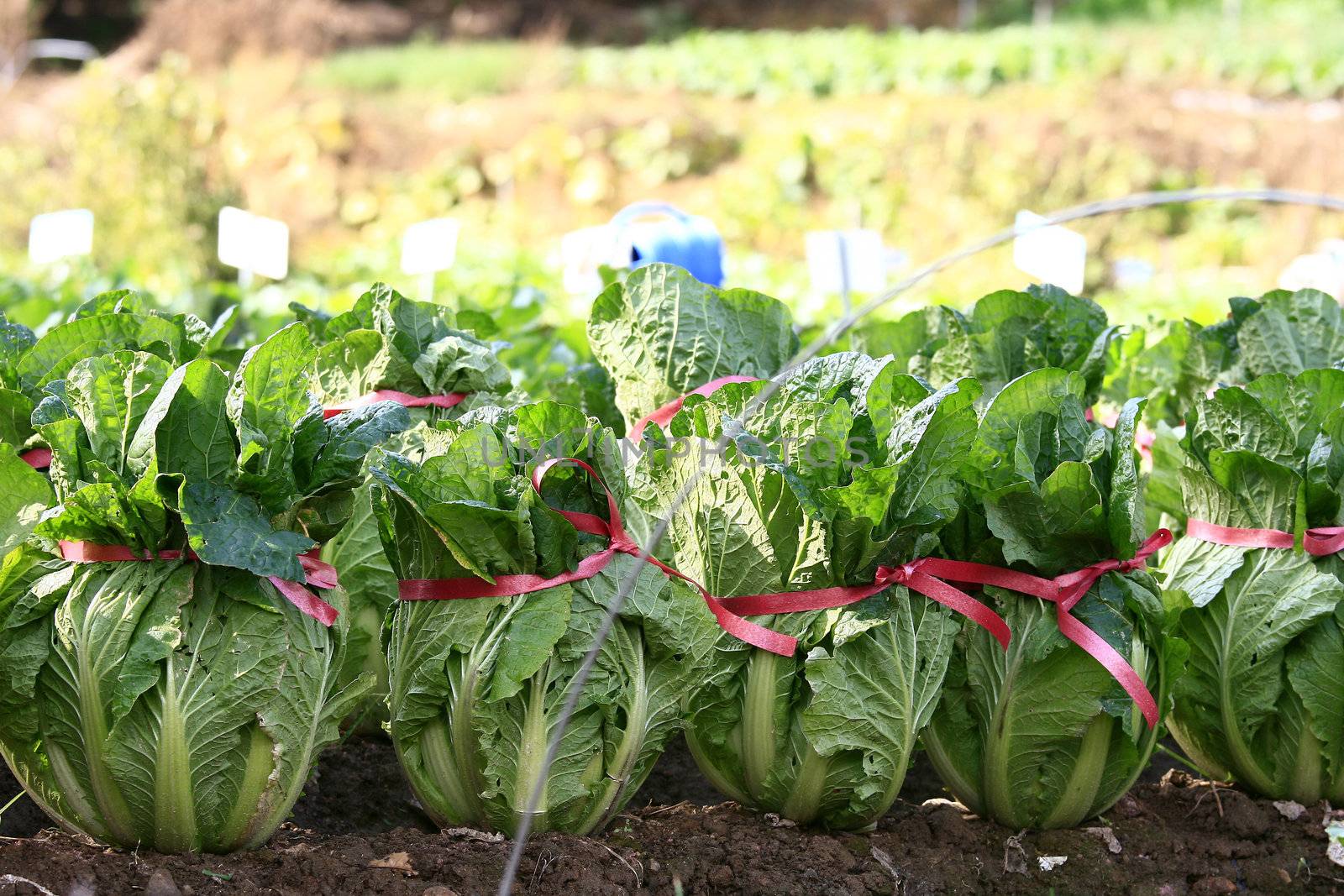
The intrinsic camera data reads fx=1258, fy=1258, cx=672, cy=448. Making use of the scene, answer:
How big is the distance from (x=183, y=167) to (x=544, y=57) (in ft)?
49.0

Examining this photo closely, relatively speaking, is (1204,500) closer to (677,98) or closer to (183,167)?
(183,167)

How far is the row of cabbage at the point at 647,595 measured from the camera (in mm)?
2783

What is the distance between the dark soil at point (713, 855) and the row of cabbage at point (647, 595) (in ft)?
0.32

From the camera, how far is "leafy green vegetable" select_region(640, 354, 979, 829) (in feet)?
9.69

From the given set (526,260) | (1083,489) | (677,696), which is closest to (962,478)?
(1083,489)

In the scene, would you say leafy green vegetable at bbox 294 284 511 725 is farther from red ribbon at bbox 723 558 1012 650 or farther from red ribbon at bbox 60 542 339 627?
red ribbon at bbox 723 558 1012 650

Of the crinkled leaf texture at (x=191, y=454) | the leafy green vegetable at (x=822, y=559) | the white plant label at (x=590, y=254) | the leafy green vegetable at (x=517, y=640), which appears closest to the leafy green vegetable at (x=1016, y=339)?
the leafy green vegetable at (x=822, y=559)

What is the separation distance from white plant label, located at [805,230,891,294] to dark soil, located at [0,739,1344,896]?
10.7ft

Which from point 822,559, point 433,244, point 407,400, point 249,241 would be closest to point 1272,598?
point 822,559

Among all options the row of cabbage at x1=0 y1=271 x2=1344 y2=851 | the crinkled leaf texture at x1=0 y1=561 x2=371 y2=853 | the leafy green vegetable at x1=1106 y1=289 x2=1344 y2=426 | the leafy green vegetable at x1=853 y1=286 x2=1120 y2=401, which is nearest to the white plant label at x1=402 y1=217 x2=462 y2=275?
the row of cabbage at x1=0 y1=271 x2=1344 y2=851

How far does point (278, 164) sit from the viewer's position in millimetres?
20344

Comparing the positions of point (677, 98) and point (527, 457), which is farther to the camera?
point (677, 98)

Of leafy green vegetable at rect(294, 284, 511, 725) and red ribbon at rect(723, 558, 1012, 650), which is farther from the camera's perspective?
leafy green vegetable at rect(294, 284, 511, 725)

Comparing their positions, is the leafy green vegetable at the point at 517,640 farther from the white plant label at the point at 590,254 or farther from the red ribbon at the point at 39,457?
the white plant label at the point at 590,254
